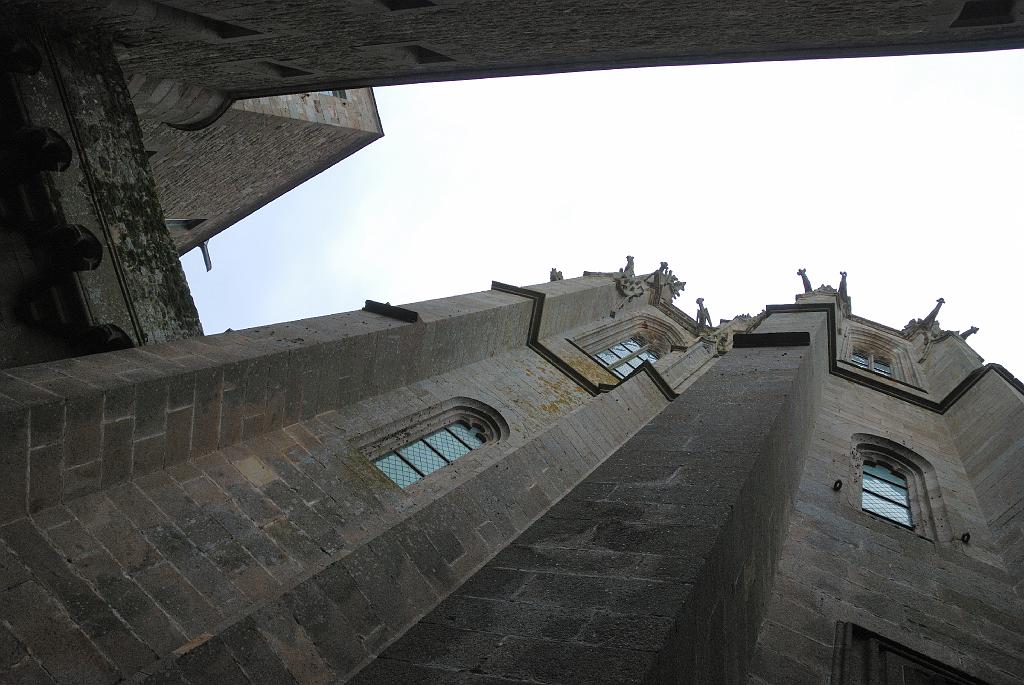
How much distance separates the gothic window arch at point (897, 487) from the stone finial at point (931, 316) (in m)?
16.6

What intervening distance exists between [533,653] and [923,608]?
473 centimetres

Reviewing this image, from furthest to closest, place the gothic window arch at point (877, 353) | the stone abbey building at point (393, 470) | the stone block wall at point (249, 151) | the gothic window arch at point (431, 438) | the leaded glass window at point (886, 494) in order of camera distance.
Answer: the gothic window arch at point (877, 353)
the stone block wall at point (249, 151)
the leaded glass window at point (886, 494)
the gothic window arch at point (431, 438)
the stone abbey building at point (393, 470)

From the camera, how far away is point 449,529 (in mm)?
7434

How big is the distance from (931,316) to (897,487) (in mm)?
18517

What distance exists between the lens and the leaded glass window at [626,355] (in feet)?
65.2

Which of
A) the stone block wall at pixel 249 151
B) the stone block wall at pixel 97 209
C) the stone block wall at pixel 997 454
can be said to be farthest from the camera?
the stone block wall at pixel 249 151

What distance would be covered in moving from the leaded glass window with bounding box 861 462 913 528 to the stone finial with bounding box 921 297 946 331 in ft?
56.2

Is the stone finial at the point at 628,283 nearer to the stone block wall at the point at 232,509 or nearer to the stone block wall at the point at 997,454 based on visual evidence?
the stone block wall at the point at 997,454

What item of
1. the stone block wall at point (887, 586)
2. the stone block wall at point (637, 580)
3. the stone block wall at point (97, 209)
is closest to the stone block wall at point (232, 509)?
the stone block wall at point (97, 209)

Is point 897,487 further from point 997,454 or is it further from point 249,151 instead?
point 249,151

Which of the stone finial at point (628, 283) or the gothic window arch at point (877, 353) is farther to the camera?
the gothic window arch at point (877, 353)

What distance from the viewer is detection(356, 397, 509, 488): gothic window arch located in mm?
9273

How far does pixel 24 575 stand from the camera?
196 inches

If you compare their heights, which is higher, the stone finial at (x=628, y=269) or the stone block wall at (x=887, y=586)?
the stone finial at (x=628, y=269)
